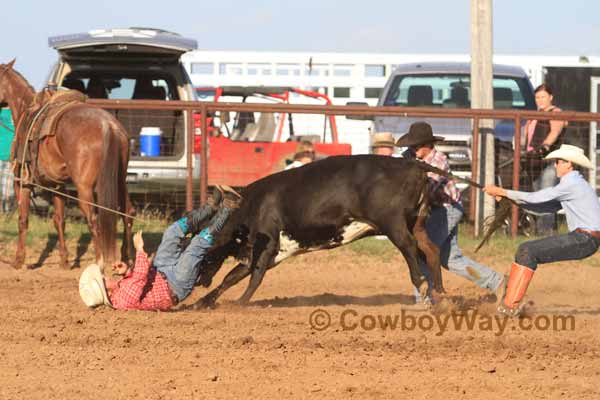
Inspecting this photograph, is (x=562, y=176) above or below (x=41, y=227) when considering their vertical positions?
above

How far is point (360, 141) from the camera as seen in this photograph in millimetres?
16094

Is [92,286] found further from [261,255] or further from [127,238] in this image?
[127,238]

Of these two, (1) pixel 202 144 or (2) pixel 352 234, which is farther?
(1) pixel 202 144

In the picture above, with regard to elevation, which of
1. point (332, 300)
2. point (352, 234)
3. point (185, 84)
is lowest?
point (332, 300)

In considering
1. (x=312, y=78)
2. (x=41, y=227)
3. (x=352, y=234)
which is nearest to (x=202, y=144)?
(x=41, y=227)

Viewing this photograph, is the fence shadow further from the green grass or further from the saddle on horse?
the green grass

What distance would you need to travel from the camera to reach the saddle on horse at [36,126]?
1094 cm

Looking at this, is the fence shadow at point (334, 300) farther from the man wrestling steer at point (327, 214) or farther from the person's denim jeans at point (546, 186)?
the person's denim jeans at point (546, 186)

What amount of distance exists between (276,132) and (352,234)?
6.14 m

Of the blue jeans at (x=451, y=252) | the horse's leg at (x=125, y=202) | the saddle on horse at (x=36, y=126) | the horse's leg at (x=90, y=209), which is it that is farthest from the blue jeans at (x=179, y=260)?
the saddle on horse at (x=36, y=126)

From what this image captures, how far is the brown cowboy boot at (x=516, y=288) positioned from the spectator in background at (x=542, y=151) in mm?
4378

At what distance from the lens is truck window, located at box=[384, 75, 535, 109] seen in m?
14.0

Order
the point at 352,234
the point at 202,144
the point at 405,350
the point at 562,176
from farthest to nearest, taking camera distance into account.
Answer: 1. the point at 202,144
2. the point at 352,234
3. the point at 562,176
4. the point at 405,350

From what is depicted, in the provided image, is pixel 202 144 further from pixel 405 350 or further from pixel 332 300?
pixel 405 350
